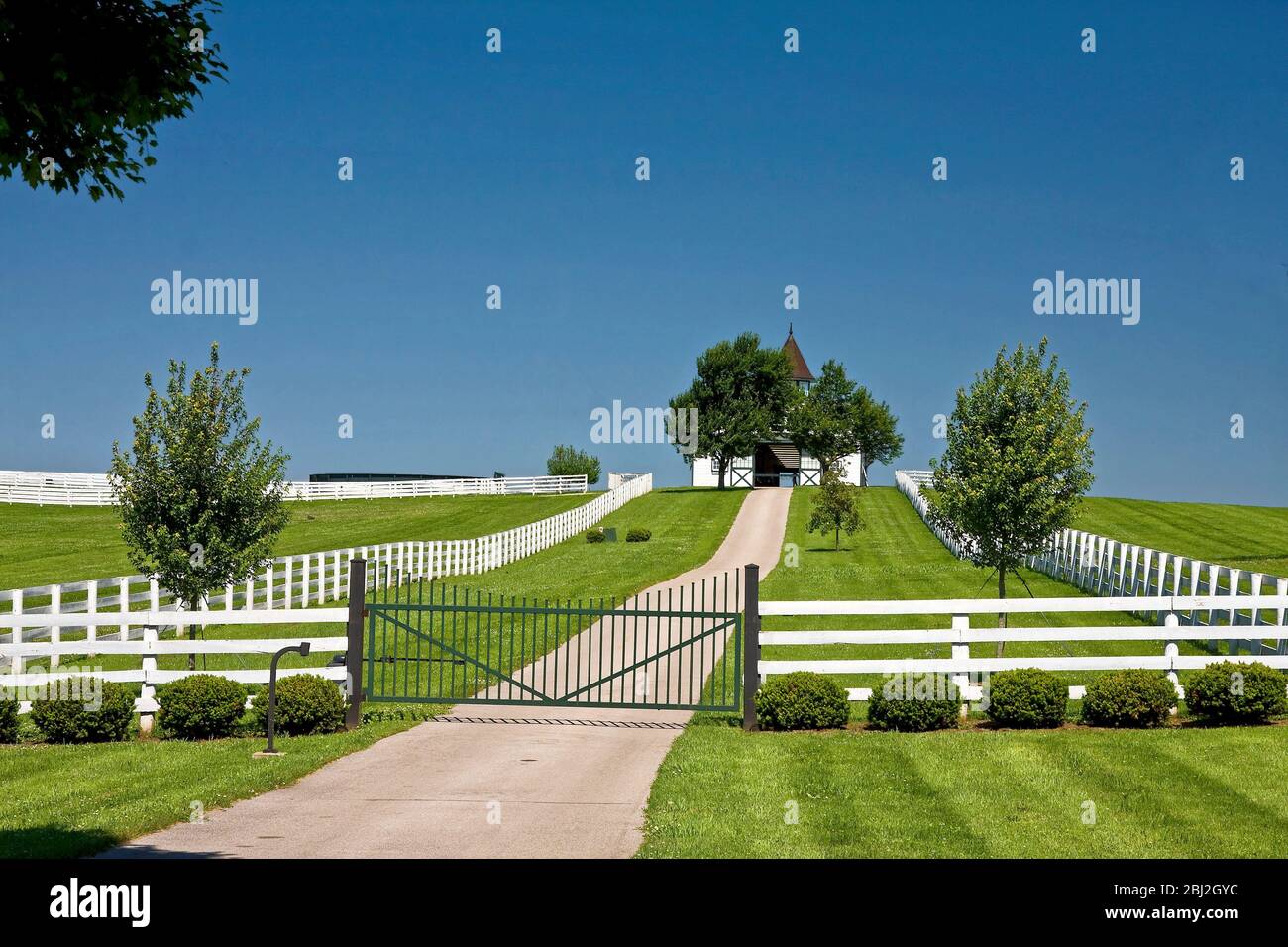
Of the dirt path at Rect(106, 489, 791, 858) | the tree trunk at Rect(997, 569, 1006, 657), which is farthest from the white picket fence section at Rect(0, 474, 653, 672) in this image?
the tree trunk at Rect(997, 569, 1006, 657)

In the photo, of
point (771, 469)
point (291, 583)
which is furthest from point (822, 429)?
point (291, 583)

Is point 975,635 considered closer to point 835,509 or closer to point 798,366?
point 835,509

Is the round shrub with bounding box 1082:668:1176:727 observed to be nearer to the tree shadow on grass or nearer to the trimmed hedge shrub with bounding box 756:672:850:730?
the trimmed hedge shrub with bounding box 756:672:850:730

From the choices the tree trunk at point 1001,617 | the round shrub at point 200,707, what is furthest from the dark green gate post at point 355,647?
the tree trunk at point 1001,617

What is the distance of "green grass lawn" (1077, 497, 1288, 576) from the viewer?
40.6 metres

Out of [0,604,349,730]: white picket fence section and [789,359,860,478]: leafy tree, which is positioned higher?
[789,359,860,478]: leafy tree

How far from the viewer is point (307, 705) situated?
52.7 feet

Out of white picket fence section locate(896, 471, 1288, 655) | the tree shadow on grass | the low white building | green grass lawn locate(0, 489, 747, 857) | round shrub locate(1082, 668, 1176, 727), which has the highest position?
the low white building

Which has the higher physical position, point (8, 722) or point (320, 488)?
point (320, 488)

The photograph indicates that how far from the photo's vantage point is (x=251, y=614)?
16422 mm

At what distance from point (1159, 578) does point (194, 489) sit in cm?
2051

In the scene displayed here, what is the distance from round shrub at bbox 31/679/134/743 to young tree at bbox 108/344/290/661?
5485mm

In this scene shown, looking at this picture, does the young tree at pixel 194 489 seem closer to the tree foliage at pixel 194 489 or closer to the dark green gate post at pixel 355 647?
the tree foliage at pixel 194 489

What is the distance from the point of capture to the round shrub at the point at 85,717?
15977 millimetres
